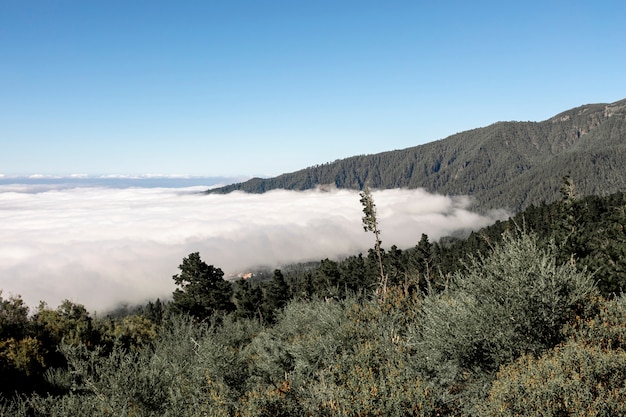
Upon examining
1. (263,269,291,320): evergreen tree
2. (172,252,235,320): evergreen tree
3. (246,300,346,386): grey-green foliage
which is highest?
(246,300,346,386): grey-green foliage

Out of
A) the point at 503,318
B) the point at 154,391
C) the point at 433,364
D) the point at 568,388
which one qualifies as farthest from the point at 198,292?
the point at 568,388

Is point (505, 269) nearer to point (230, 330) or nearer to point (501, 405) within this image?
point (501, 405)

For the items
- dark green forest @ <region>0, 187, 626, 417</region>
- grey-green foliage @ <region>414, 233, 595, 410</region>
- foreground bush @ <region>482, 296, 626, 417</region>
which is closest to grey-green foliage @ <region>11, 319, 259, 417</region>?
dark green forest @ <region>0, 187, 626, 417</region>

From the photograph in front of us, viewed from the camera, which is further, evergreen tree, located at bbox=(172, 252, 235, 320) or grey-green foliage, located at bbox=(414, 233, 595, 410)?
evergreen tree, located at bbox=(172, 252, 235, 320)

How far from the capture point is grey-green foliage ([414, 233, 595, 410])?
15859mm

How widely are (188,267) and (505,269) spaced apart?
54.3m

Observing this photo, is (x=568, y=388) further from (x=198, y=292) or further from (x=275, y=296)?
(x=275, y=296)

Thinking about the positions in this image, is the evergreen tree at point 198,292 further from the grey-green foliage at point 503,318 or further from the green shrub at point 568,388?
the green shrub at point 568,388

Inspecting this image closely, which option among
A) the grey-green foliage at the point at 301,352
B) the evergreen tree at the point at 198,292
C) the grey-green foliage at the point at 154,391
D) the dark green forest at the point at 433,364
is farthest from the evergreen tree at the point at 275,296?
the grey-green foliage at the point at 154,391

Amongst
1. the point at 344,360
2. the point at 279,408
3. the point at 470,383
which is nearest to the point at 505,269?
the point at 470,383

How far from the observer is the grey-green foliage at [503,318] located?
624 inches

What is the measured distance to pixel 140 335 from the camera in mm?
56250

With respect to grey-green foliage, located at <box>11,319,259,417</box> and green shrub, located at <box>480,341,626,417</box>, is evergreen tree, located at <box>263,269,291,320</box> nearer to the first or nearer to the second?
grey-green foliage, located at <box>11,319,259,417</box>

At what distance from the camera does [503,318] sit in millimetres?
16125
